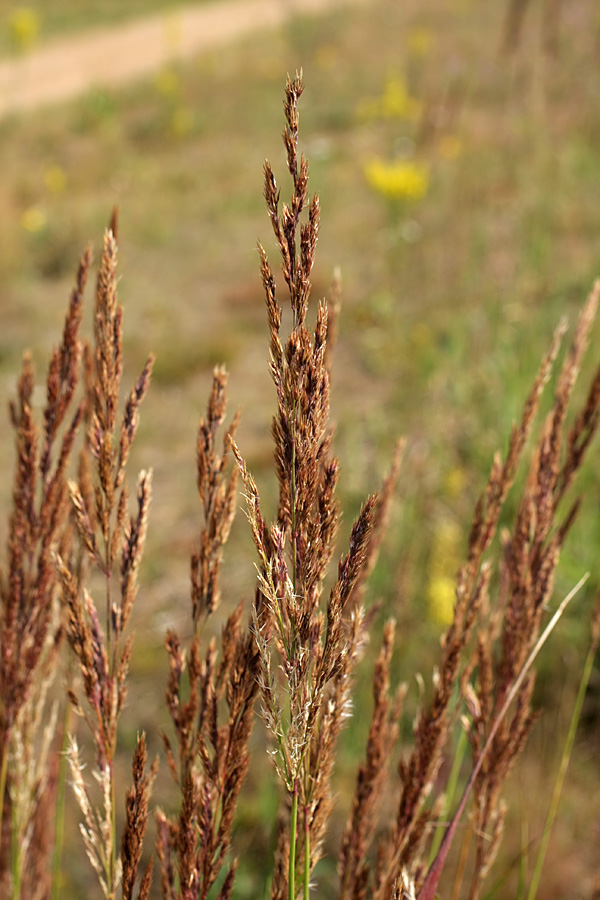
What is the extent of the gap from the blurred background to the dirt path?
41 cm

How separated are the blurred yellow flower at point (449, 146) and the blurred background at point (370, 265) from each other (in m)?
0.05

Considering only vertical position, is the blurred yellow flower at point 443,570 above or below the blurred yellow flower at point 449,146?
below

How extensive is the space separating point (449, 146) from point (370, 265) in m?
1.53

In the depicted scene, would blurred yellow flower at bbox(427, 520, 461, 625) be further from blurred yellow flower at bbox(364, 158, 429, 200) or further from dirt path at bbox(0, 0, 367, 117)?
dirt path at bbox(0, 0, 367, 117)

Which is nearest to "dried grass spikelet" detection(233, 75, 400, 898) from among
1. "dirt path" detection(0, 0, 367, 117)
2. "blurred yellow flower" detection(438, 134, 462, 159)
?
"blurred yellow flower" detection(438, 134, 462, 159)

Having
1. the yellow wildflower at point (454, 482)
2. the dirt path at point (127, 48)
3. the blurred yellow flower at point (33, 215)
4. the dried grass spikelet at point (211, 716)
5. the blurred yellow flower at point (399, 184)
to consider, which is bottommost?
the dried grass spikelet at point (211, 716)

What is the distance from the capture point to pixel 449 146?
6.72 metres

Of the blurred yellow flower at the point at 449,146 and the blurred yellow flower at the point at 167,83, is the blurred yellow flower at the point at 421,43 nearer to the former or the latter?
the blurred yellow flower at the point at 449,146

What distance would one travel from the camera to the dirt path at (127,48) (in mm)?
13383

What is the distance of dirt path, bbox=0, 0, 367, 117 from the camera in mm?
13383

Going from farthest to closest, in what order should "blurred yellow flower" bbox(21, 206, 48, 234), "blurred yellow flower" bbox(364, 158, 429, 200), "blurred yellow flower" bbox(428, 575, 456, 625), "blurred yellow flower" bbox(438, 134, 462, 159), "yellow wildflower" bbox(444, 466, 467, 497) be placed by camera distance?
"blurred yellow flower" bbox(21, 206, 48, 234) < "blurred yellow flower" bbox(438, 134, 462, 159) < "blurred yellow flower" bbox(364, 158, 429, 200) < "yellow wildflower" bbox(444, 466, 467, 497) < "blurred yellow flower" bbox(428, 575, 456, 625)

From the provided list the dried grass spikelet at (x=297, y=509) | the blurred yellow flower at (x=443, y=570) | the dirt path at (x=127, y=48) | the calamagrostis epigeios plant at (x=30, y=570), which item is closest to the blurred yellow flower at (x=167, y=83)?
the dirt path at (x=127, y=48)

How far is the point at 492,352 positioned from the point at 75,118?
825 cm

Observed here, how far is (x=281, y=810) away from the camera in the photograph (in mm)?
1001
